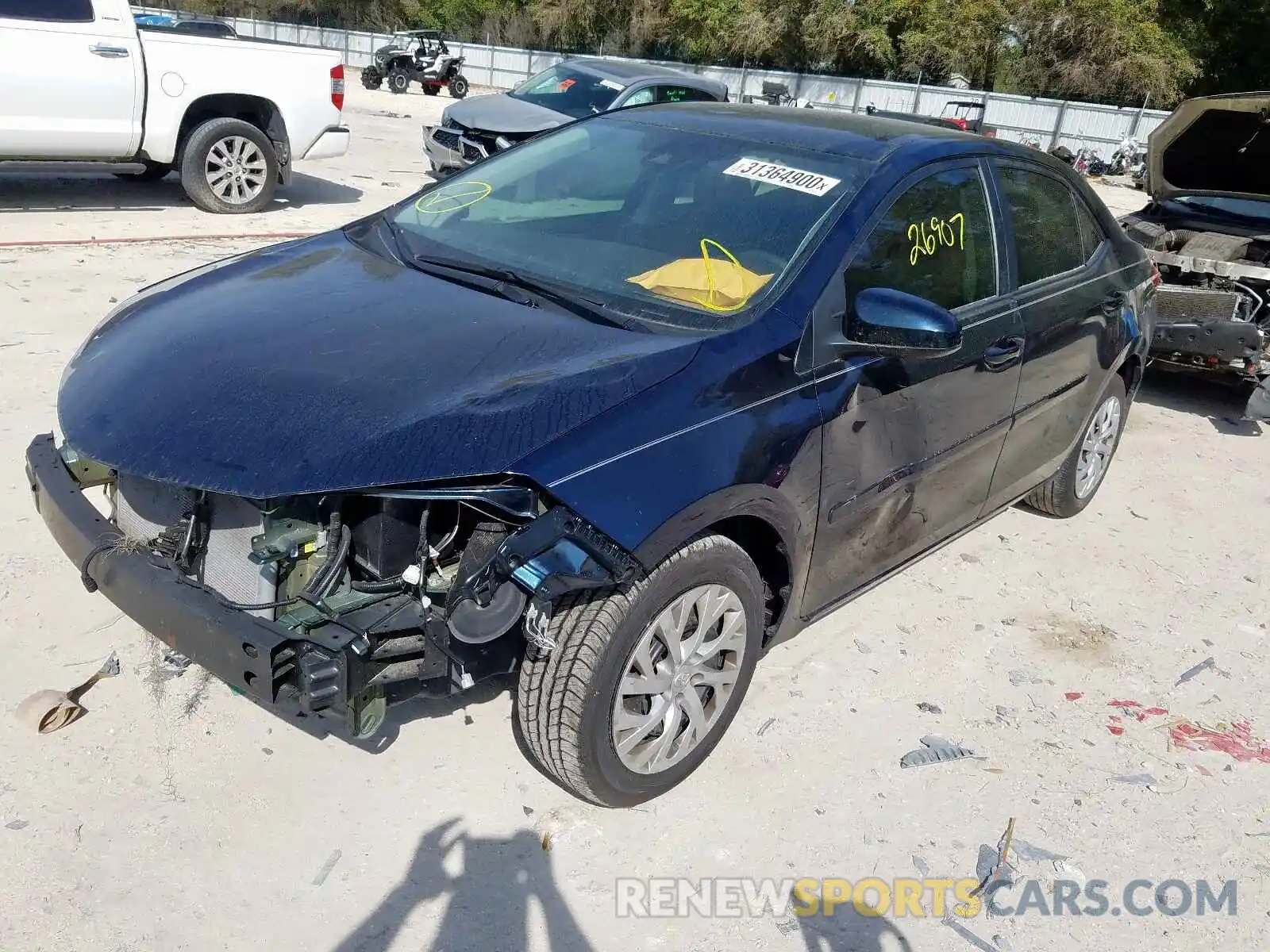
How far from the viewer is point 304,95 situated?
9.27 meters

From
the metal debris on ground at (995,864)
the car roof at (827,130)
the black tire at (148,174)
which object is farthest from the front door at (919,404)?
the black tire at (148,174)

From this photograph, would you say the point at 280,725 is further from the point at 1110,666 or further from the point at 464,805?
the point at 1110,666

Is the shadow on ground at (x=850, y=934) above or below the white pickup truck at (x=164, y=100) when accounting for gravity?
below

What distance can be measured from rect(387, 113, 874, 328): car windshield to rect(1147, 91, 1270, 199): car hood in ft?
16.3

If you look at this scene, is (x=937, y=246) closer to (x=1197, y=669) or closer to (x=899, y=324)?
Answer: (x=899, y=324)

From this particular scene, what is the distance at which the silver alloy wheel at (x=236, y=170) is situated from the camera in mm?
9023

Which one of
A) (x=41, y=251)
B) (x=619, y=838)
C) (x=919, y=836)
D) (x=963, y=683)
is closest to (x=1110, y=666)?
(x=963, y=683)

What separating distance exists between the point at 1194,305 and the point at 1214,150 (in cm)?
175

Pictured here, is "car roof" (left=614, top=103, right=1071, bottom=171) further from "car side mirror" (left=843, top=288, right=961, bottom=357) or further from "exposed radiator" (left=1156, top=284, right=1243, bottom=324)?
"exposed radiator" (left=1156, top=284, right=1243, bottom=324)

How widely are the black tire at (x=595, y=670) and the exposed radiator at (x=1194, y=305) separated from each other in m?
4.97

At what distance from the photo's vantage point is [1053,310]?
13.1 ft

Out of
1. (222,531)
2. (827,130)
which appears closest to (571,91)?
(827,130)

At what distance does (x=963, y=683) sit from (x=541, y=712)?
1.78 m

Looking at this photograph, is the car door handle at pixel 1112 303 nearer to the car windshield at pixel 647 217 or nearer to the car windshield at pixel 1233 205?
the car windshield at pixel 647 217
